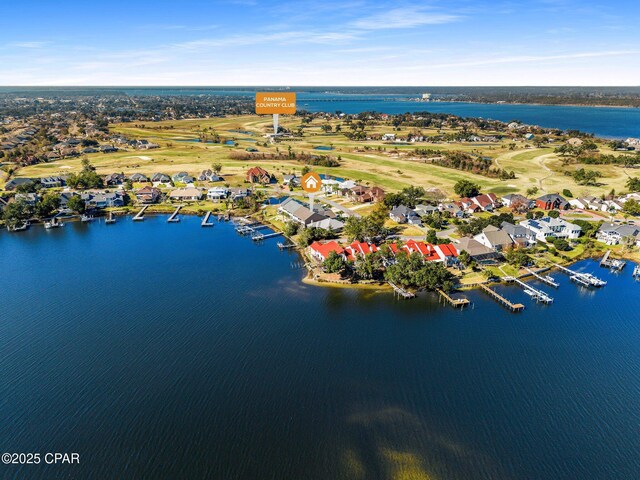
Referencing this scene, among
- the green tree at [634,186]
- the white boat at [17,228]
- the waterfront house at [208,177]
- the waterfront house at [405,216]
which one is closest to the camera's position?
the white boat at [17,228]

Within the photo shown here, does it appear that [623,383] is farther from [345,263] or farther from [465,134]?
[465,134]

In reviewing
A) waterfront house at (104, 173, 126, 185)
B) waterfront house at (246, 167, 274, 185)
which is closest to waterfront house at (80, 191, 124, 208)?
waterfront house at (104, 173, 126, 185)

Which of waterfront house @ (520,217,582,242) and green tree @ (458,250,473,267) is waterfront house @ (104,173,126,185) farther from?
waterfront house @ (520,217,582,242)

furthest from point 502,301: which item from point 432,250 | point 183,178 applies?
point 183,178

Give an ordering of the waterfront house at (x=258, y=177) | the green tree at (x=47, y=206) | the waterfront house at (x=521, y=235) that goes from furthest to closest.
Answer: the waterfront house at (x=258, y=177) < the green tree at (x=47, y=206) < the waterfront house at (x=521, y=235)

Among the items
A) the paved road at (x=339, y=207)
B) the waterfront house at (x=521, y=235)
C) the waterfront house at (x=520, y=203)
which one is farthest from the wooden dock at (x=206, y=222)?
the waterfront house at (x=520, y=203)

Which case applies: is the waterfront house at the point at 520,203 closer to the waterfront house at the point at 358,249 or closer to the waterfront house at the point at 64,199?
the waterfront house at the point at 358,249
